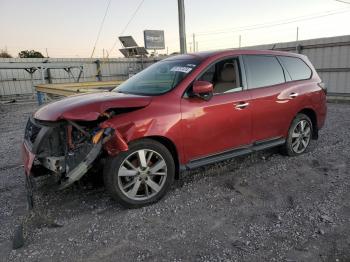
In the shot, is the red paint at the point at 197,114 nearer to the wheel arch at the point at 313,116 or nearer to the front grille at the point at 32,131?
the front grille at the point at 32,131

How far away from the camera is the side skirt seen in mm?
3811

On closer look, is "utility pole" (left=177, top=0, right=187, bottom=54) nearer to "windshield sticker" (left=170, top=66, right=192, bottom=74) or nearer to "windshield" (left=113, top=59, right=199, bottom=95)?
"windshield" (left=113, top=59, right=199, bottom=95)

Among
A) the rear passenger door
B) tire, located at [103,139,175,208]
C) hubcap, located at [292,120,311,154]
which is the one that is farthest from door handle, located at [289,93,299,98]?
tire, located at [103,139,175,208]

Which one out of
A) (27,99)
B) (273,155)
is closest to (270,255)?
(273,155)

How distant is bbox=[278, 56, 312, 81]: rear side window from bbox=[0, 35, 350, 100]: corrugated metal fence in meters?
7.83

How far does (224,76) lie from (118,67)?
1866 cm

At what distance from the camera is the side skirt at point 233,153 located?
3.81 metres

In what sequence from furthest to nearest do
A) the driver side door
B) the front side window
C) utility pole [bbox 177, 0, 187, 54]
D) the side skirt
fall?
utility pole [bbox 177, 0, 187, 54] < the front side window < the side skirt < the driver side door

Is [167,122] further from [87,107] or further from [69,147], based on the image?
[69,147]

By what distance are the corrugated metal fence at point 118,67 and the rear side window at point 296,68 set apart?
7.83m

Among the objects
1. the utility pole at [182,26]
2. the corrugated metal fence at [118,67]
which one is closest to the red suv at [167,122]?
the utility pole at [182,26]

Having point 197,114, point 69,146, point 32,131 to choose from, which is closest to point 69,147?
point 69,146

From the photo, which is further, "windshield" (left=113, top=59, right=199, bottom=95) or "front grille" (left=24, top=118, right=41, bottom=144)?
"windshield" (left=113, top=59, right=199, bottom=95)

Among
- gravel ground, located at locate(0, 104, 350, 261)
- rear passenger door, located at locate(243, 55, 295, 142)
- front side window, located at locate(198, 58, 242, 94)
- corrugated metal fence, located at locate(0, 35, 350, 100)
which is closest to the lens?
gravel ground, located at locate(0, 104, 350, 261)
